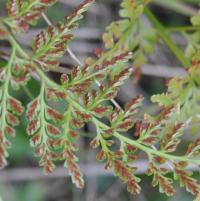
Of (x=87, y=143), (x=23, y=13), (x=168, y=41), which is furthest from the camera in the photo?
(x=87, y=143)

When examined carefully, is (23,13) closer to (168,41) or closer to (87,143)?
(168,41)

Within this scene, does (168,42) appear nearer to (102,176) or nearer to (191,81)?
(191,81)

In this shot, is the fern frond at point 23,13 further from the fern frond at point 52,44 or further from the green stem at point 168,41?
the green stem at point 168,41

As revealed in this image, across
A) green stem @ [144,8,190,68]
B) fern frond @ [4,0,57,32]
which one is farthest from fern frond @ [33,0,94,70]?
green stem @ [144,8,190,68]

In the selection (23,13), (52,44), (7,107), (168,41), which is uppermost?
(23,13)

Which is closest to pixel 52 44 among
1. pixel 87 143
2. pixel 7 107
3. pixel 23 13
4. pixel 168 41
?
pixel 23 13

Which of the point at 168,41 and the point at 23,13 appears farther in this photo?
the point at 168,41

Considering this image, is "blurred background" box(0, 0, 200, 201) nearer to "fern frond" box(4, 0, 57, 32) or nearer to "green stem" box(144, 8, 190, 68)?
"green stem" box(144, 8, 190, 68)

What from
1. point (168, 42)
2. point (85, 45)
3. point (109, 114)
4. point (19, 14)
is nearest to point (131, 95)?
point (85, 45)
